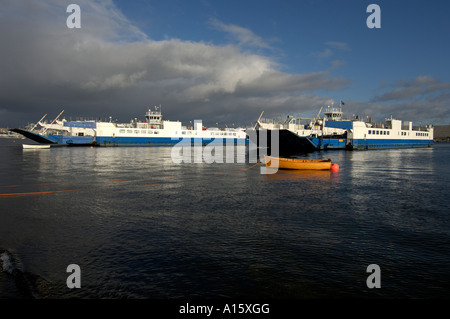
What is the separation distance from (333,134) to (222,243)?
95.2m

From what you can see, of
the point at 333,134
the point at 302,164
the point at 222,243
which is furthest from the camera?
the point at 333,134

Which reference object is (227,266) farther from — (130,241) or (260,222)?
(260,222)

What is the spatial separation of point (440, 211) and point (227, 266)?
14476 mm

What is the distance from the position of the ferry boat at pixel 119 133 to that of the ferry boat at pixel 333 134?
3410 centimetres

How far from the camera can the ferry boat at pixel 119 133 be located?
10100 centimetres

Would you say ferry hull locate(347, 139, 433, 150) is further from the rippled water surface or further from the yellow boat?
the rippled water surface

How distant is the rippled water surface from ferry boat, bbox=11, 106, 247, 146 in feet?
283

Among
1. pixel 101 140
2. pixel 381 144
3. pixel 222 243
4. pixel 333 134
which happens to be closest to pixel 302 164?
pixel 222 243

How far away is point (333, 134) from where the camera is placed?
98750mm

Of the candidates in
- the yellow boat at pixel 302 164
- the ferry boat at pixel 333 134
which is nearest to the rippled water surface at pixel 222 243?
the yellow boat at pixel 302 164

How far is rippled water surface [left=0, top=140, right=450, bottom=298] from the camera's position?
322 inches

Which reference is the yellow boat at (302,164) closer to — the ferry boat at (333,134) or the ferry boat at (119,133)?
the ferry boat at (333,134)

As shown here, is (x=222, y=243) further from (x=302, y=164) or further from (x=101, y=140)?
(x=101, y=140)

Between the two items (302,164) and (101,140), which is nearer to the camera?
(302,164)
